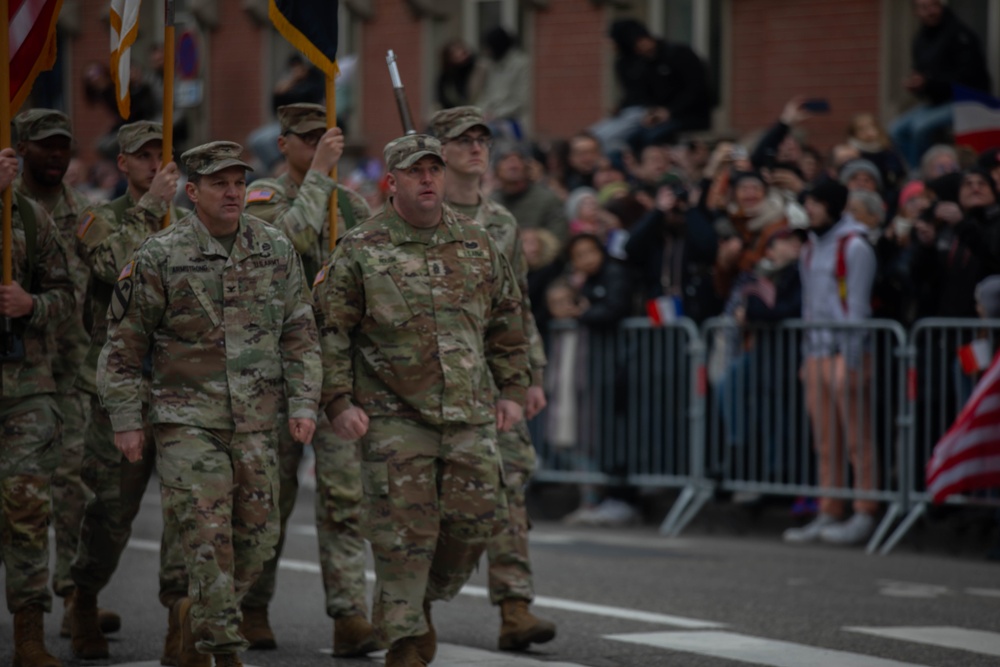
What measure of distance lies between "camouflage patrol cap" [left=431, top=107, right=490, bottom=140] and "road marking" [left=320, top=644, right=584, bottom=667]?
2.34 m

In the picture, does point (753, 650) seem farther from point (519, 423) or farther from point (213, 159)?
point (213, 159)

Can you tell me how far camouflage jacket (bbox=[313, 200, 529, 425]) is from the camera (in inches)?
316

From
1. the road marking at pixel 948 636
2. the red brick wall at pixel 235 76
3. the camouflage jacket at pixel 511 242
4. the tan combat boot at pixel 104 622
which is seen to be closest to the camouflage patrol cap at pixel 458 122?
the camouflage jacket at pixel 511 242

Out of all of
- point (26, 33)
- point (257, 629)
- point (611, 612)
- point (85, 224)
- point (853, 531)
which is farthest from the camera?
Answer: point (853, 531)

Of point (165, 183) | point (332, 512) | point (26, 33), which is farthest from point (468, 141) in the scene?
point (26, 33)

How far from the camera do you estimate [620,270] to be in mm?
14898

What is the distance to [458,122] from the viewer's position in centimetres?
933

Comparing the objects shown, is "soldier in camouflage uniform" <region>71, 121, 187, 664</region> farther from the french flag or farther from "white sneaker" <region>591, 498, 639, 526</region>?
the french flag

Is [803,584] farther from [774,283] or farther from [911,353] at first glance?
[774,283]

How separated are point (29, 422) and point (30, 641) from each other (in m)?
0.93

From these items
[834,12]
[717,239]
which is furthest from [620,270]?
[834,12]

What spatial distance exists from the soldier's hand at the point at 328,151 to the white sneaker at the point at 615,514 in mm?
6771

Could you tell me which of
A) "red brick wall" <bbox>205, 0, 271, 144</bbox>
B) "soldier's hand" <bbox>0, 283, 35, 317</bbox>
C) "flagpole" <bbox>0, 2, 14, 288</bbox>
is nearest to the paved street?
"soldier's hand" <bbox>0, 283, 35, 317</bbox>

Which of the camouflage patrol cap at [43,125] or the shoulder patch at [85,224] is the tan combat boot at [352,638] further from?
the camouflage patrol cap at [43,125]
